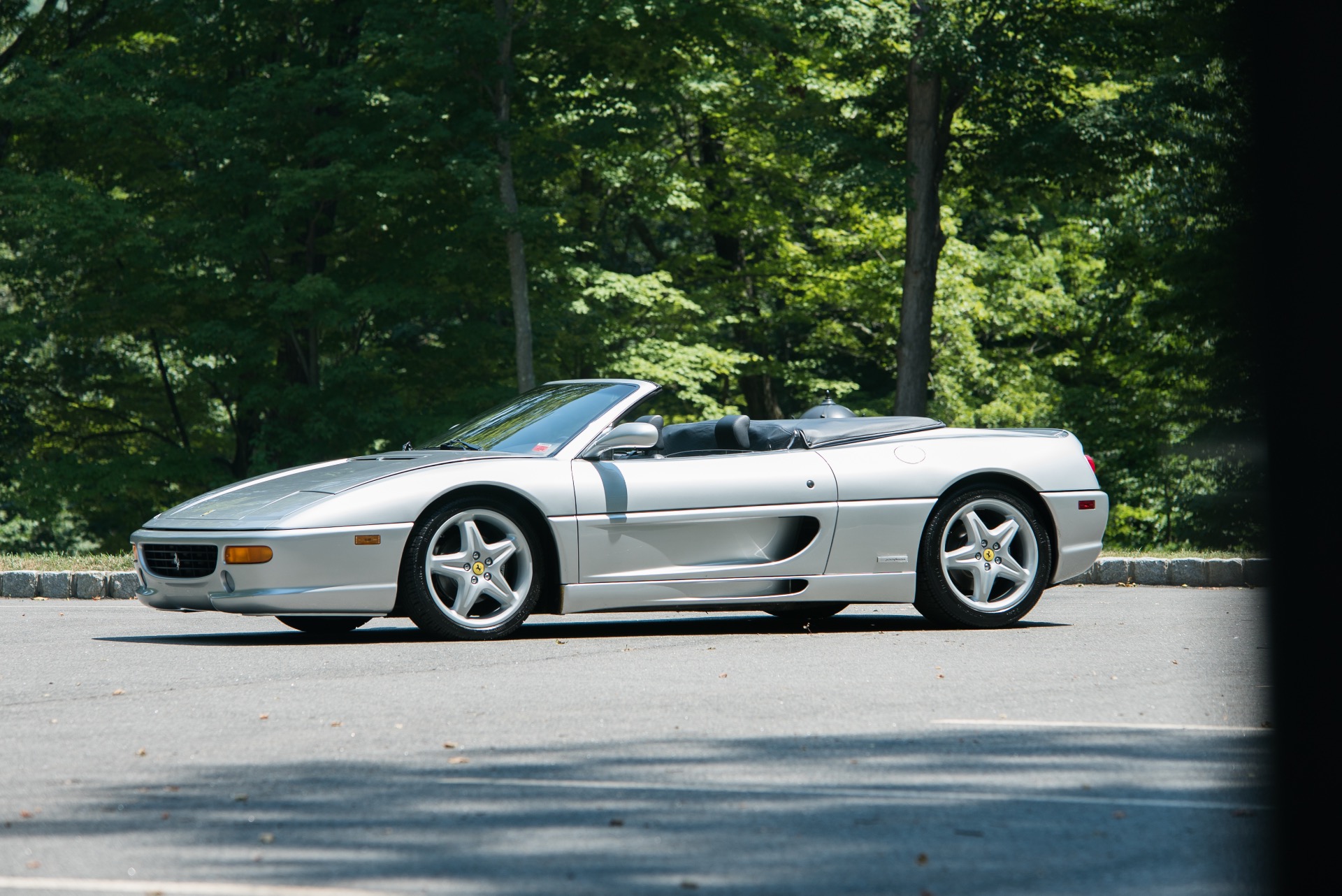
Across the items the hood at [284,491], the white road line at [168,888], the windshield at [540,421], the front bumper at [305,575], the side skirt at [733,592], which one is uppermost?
the windshield at [540,421]

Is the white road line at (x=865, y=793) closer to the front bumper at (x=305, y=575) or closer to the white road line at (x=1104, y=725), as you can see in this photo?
the white road line at (x=1104, y=725)

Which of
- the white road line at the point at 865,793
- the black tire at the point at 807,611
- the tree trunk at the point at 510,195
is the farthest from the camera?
the tree trunk at the point at 510,195

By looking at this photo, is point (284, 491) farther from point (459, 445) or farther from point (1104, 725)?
point (1104, 725)

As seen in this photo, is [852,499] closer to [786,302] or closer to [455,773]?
[455,773]

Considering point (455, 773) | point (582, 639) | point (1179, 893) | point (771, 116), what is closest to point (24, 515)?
point (771, 116)

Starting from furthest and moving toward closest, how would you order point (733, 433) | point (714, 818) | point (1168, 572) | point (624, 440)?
point (1168, 572) < point (733, 433) < point (624, 440) < point (714, 818)

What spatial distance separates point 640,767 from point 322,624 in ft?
15.5

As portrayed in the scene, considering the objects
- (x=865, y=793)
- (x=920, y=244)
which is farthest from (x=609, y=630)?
(x=920, y=244)

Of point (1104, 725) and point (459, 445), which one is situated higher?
point (459, 445)

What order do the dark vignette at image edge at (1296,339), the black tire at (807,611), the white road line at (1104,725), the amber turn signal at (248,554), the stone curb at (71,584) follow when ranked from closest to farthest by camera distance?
the dark vignette at image edge at (1296,339) < the white road line at (1104,725) < the amber turn signal at (248,554) < the black tire at (807,611) < the stone curb at (71,584)

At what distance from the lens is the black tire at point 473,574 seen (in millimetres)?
7898

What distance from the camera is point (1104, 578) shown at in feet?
41.6

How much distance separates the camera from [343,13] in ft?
77.8

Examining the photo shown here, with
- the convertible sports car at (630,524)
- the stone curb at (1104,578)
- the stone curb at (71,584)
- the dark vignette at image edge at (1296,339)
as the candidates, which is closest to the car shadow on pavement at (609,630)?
the convertible sports car at (630,524)
